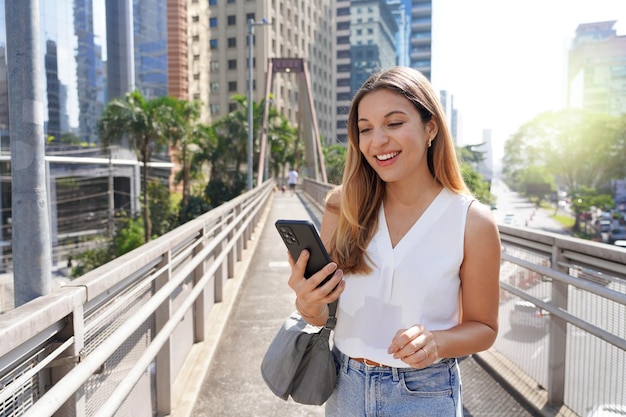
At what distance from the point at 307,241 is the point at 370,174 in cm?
41

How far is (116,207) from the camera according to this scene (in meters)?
45.6

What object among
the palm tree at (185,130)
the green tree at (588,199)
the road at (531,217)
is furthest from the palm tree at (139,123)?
the road at (531,217)

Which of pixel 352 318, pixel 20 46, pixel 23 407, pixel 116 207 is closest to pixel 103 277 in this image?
pixel 23 407

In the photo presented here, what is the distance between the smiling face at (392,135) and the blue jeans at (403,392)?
0.53m

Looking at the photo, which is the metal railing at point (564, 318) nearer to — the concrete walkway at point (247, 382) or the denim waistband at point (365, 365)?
the concrete walkway at point (247, 382)

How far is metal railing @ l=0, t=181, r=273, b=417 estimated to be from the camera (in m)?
1.38

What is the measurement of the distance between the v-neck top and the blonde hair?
2.1 inches

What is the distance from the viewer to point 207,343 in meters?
4.55

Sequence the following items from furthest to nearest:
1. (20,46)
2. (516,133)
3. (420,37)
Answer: (420,37), (516,133), (20,46)

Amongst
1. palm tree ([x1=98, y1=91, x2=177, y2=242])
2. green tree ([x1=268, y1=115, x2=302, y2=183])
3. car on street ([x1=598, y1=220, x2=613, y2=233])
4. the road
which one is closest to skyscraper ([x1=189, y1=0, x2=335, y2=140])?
green tree ([x1=268, y1=115, x2=302, y2=183])

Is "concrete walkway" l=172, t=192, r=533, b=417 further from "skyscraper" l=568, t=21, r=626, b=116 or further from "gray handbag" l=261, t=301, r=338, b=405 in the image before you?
"skyscraper" l=568, t=21, r=626, b=116

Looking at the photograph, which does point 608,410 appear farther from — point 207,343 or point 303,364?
point 207,343

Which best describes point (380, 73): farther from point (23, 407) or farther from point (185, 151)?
point (185, 151)

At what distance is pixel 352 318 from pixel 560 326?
2181mm
